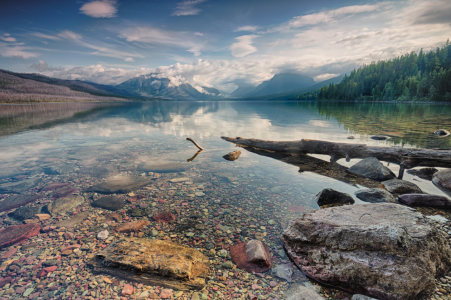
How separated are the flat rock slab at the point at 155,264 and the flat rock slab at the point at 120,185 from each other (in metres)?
5.42

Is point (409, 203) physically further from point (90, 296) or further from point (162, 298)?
point (90, 296)

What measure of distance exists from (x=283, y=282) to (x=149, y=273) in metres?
3.68

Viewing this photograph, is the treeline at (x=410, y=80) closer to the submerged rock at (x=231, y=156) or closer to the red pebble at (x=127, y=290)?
the submerged rock at (x=231, y=156)

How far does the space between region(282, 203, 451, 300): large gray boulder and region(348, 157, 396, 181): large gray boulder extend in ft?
25.4

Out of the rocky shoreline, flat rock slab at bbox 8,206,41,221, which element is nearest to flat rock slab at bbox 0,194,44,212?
the rocky shoreline

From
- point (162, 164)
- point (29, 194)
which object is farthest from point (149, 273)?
point (162, 164)

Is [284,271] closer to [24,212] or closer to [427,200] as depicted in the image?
[427,200]

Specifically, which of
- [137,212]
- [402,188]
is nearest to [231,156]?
[137,212]

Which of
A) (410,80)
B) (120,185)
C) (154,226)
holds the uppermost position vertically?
(410,80)

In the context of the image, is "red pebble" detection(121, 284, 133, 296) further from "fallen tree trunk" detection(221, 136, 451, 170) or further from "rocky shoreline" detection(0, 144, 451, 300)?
"fallen tree trunk" detection(221, 136, 451, 170)

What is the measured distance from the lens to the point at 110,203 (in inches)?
385

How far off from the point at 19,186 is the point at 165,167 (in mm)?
8348

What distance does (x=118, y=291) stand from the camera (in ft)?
16.7

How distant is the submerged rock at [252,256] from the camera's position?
5.98 metres
